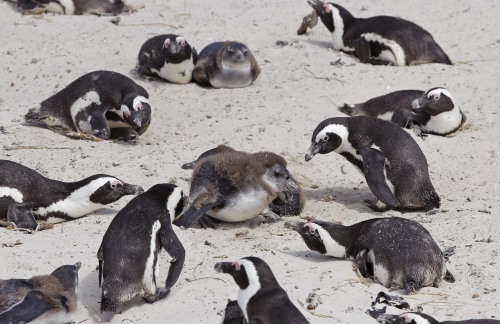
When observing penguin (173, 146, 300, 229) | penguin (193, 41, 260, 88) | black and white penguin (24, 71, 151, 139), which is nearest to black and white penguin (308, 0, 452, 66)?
penguin (193, 41, 260, 88)

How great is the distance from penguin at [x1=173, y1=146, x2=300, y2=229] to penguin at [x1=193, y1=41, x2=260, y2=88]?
3262 mm

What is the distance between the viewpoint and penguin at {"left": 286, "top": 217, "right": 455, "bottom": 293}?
5.10 meters

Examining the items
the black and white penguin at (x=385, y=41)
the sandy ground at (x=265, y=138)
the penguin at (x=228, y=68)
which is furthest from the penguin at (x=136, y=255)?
the black and white penguin at (x=385, y=41)

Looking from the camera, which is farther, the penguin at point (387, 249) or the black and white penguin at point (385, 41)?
the black and white penguin at point (385, 41)

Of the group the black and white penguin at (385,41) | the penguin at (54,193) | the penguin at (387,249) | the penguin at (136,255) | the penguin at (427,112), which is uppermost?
the black and white penguin at (385,41)

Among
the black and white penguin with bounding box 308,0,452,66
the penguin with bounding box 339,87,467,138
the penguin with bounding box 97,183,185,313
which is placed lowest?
the penguin with bounding box 97,183,185,313

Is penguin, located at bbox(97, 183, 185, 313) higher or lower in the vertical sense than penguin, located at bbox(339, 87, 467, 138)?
lower

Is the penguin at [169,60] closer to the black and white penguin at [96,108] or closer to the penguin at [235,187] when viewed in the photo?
the black and white penguin at [96,108]

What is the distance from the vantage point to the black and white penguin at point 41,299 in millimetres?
4345

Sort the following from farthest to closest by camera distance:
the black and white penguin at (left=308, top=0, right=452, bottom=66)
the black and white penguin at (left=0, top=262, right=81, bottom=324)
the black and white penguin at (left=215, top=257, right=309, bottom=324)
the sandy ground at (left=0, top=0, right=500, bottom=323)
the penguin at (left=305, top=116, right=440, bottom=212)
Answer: the black and white penguin at (left=308, top=0, right=452, bottom=66), the penguin at (left=305, top=116, right=440, bottom=212), the sandy ground at (left=0, top=0, right=500, bottom=323), the black and white penguin at (left=0, top=262, right=81, bottom=324), the black and white penguin at (left=215, top=257, right=309, bottom=324)

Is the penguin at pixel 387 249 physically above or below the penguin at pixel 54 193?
above

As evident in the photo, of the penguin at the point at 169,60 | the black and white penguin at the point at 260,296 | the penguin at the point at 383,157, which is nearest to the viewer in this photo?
the black and white penguin at the point at 260,296

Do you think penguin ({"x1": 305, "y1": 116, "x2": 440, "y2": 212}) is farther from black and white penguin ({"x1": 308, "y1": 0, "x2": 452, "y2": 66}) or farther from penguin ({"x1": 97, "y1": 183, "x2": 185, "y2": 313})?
black and white penguin ({"x1": 308, "y1": 0, "x2": 452, "y2": 66})

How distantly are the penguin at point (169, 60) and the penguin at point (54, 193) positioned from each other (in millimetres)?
3460
